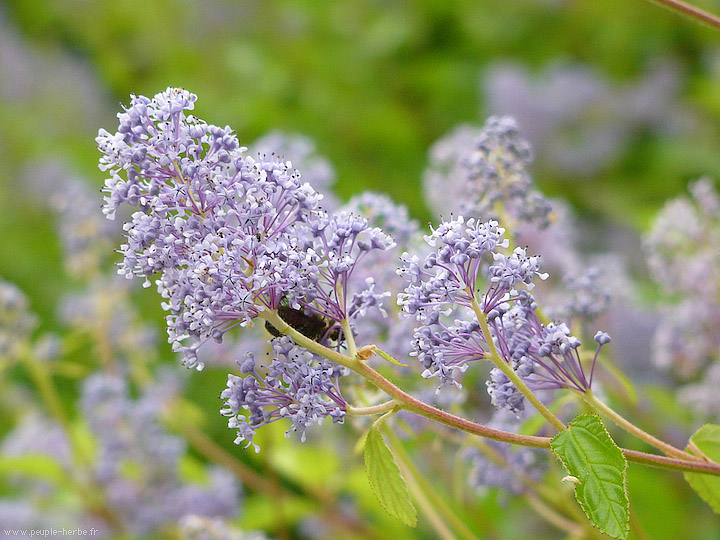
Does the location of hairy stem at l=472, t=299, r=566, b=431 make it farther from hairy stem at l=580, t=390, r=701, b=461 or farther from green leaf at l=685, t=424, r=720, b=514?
green leaf at l=685, t=424, r=720, b=514

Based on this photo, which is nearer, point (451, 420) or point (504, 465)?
point (451, 420)

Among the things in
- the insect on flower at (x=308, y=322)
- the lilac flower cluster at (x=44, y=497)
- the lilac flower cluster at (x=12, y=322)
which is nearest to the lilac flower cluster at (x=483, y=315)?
the insect on flower at (x=308, y=322)

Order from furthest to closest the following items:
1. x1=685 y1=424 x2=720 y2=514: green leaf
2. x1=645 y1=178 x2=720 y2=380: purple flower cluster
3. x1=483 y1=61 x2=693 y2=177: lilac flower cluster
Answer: x1=483 y1=61 x2=693 y2=177: lilac flower cluster → x1=645 y1=178 x2=720 y2=380: purple flower cluster → x1=685 y1=424 x2=720 y2=514: green leaf

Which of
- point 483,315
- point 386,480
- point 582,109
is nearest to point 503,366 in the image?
point 483,315

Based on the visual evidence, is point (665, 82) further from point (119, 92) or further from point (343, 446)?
point (119, 92)

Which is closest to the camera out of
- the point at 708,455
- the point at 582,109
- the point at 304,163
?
the point at 708,455

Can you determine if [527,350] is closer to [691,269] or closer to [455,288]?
[455,288]

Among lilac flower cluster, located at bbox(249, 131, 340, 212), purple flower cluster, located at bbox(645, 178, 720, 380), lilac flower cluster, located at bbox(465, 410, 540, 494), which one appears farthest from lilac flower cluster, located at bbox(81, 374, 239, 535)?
purple flower cluster, located at bbox(645, 178, 720, 380)
